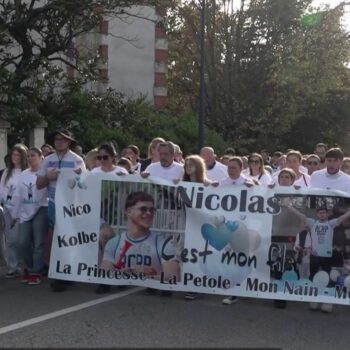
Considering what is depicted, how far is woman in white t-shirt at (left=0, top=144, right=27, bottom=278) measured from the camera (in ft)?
27.2

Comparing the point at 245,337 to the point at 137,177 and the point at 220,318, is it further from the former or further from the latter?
the point at 137,177

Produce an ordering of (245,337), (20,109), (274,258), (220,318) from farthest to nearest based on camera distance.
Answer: (20,109), (274,258), (220,318), (245,337)

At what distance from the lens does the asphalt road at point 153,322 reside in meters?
5.62

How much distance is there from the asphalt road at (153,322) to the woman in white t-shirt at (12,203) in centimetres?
76

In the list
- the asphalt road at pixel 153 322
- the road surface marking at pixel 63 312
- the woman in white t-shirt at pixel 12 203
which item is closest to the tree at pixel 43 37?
the woman in white t-shirt at pixel 12 203

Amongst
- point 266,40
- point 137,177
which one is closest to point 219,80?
point 266,40

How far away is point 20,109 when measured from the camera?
18969mm

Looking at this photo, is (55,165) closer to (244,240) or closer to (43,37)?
(244,240)

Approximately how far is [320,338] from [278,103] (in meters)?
28.6

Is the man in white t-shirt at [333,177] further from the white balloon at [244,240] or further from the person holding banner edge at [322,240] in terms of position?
the white balloon at [244,240]

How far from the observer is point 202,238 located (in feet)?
23.7

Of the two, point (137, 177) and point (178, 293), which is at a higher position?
point (137, 177)

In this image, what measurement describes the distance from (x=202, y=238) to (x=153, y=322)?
52.1 inches

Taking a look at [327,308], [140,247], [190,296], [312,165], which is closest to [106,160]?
[140,247]
